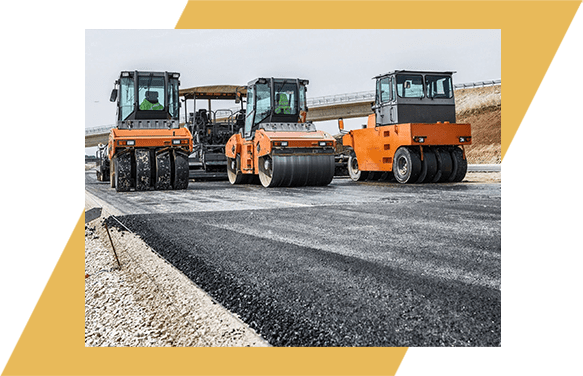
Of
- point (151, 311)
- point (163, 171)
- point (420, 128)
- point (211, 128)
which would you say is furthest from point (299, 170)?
point (151, 311)

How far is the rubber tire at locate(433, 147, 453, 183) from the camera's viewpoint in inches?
435

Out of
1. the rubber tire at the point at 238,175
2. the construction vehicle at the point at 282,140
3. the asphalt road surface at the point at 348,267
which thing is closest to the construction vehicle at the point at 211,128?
the rubber tire at the point at 238,175

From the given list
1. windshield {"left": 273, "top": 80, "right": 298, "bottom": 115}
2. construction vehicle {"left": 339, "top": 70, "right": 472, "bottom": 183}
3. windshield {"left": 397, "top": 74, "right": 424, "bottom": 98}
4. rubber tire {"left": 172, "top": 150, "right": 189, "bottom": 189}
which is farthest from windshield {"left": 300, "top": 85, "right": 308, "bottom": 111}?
rubber tire {"left": 172, "top": 150, "right": 189, "bottom": 189}

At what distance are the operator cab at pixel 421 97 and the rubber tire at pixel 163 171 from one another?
192 inches

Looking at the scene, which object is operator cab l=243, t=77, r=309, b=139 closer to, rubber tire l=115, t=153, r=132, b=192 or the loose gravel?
rubber tire l=115, t=153, r=132, b=192

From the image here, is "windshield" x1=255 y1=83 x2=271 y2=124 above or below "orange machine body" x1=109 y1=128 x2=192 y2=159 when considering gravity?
above

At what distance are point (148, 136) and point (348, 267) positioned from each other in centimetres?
752

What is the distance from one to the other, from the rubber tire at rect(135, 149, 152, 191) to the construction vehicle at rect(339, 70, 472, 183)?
5.14 m

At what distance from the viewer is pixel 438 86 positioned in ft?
36.9

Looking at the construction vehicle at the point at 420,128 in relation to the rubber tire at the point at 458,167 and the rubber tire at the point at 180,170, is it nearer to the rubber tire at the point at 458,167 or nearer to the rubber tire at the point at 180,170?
the rubber tire at the point at 458,167

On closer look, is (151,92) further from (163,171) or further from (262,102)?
(262,102)

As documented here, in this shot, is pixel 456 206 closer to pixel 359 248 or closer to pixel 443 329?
pixel 359 248
